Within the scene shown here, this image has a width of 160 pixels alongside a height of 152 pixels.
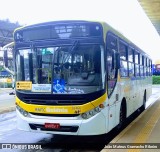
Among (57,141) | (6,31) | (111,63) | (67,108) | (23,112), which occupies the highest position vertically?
(6,31)

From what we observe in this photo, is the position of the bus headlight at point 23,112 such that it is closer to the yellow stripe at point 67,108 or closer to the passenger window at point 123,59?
the yellow stripe at point 67,108

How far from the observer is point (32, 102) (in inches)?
304

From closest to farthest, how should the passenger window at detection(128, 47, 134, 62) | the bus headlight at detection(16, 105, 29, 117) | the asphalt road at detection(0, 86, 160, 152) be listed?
the bus headlight at detection(16, 105, 29, 117), the asphalt road at detection(0, 86, 160, 152), the passenger window at detection(128, 47, 134, 62)

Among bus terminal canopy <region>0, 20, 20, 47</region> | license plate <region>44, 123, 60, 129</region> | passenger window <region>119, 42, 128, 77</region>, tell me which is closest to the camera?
license plate <region>44, 123, 60, 129</region>

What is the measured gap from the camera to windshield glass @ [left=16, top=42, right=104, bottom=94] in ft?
24.3

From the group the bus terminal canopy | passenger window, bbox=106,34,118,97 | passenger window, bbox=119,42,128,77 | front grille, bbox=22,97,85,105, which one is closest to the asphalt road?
front grille, bbox=22,97,85,105

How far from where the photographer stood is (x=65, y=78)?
750 cm

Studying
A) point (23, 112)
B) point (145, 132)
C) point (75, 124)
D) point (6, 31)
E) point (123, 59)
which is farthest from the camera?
point (6, 31)

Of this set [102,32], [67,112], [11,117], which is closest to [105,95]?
[67,112]

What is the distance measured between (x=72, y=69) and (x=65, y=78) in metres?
0.26

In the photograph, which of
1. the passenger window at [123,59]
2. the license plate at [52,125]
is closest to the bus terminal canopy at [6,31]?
the passenger window at [123,59]

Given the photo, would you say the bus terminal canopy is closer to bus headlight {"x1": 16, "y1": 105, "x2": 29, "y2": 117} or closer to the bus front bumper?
bus headlight {"x1": 16, "y1": 105, "x2": 29, "y2": 117}

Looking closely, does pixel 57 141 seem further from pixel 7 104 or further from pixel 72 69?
pixel 7 104

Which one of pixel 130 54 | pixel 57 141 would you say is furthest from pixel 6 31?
pixel 57 141
